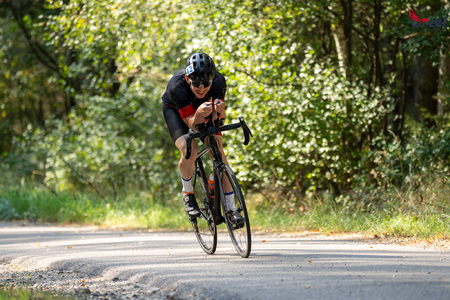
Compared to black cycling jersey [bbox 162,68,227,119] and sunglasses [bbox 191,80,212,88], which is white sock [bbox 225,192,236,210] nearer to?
black cycling jersey [bbox 162,68,227,119]

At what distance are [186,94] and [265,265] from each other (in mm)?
1949

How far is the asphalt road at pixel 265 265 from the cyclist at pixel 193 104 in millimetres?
633

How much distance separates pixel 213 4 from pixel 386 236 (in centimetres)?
532

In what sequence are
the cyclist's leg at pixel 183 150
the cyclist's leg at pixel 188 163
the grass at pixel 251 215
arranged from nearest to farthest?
the cyclist's leg at pixel 183 150
the cyclist's leg at pixel 188 163
the grass at pixel 251 215

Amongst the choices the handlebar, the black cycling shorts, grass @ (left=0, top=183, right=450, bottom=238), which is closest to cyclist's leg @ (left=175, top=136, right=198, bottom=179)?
the black cycling shorts

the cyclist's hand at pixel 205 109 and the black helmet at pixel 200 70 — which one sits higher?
the black helmet at pixel 200 70

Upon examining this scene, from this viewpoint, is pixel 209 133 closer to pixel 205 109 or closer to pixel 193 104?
pixel 205 109

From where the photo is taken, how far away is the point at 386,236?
22.4 feet

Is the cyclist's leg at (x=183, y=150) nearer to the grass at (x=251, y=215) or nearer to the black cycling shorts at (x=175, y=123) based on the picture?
the black cycling shorts at (x=175, y=123)

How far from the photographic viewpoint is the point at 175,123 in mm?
5789

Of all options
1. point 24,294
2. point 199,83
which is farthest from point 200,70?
point 24,294

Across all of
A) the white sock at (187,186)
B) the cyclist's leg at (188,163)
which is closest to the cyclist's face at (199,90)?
the cyclist's leg at (188,163)

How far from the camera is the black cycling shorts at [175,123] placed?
5.75 meters

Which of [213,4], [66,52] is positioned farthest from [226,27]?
[66,52]
